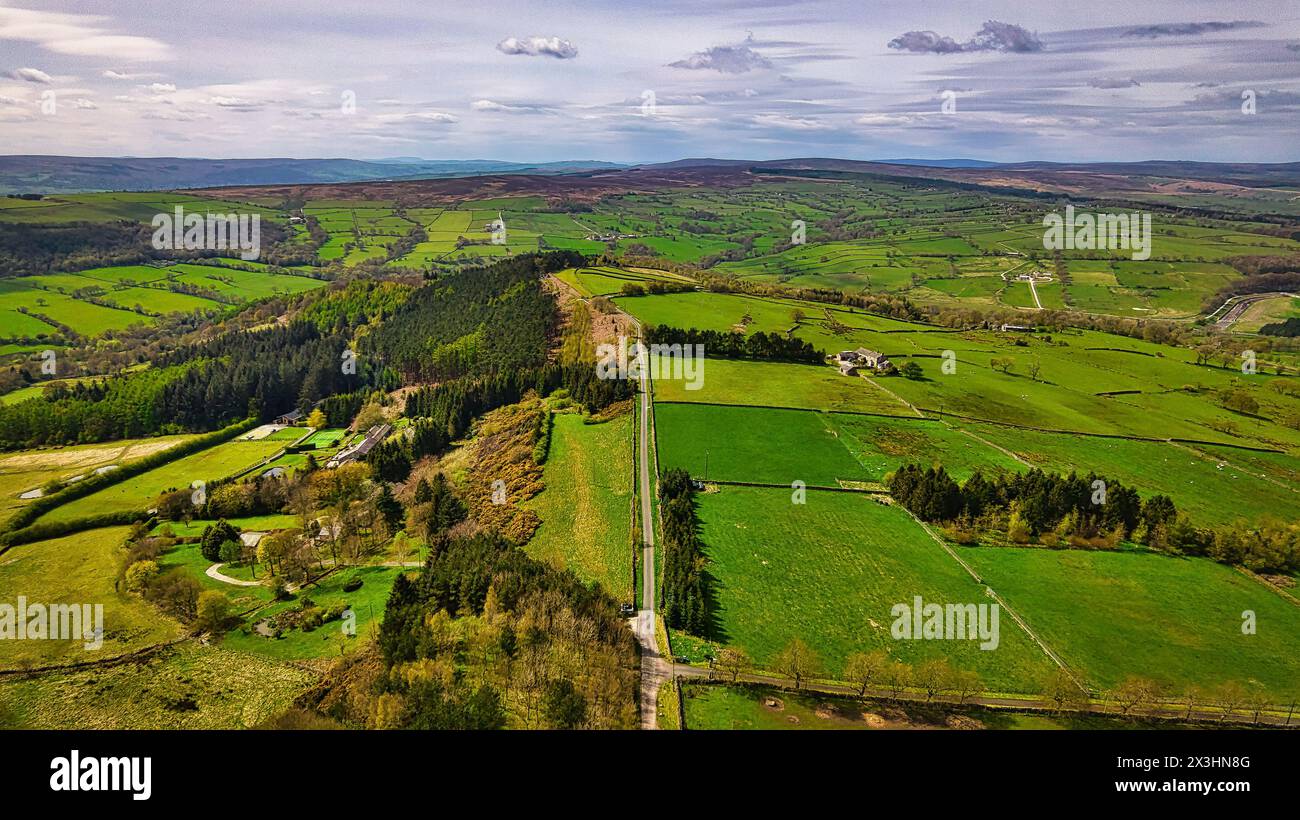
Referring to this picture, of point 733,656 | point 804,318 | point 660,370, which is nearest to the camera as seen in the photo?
point 733,656

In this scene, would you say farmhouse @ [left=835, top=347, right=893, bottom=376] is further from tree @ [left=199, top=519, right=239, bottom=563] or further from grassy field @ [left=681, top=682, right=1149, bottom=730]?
tree @ [left=199, top=519, right=239, bottom=563]

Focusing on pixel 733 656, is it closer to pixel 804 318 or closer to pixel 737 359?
pixel 737 359

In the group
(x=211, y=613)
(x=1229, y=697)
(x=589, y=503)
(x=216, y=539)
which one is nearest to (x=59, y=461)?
(x=216, y=539)

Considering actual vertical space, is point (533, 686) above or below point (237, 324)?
below

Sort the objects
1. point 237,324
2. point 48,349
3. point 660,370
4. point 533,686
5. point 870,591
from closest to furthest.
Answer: point 533,686 → point 870,591 → point 660,370 → point 48,349 → point 237,324
